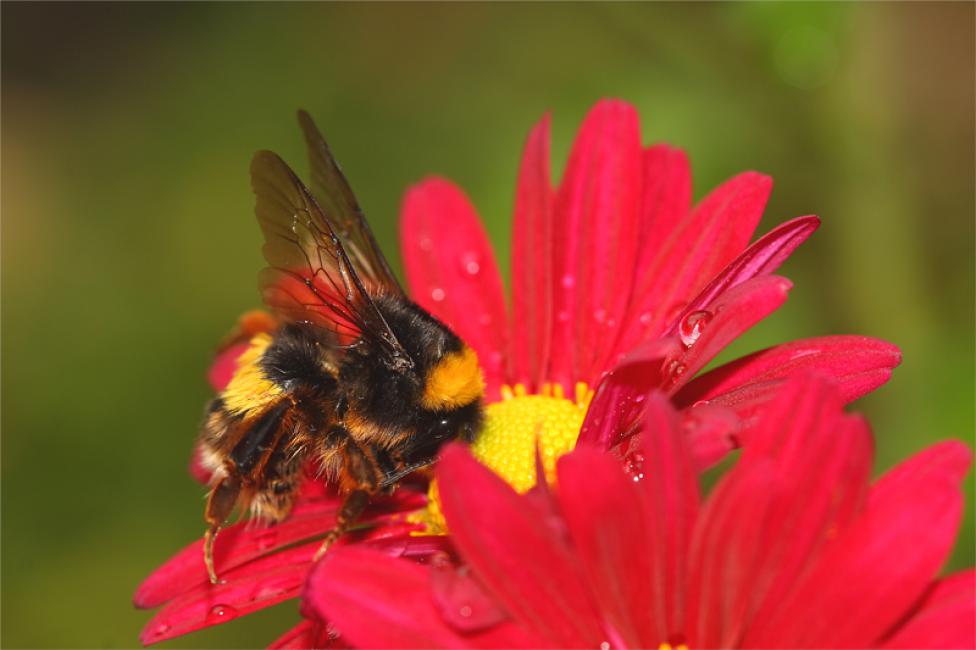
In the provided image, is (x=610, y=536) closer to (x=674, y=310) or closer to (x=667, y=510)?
(x=667, y=510)

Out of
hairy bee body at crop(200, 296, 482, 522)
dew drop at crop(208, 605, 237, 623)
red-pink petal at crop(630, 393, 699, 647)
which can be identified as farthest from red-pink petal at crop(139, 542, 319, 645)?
red-pink petal at crop(630, 393, 699, 647)

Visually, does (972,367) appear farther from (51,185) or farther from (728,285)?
(51,185)

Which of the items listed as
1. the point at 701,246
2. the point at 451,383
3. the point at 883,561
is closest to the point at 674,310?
the point at 701,246

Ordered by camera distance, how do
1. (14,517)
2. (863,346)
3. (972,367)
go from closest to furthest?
(863,346), (972,367), (14,517)

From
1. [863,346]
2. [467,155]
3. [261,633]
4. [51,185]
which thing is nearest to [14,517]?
[261,633]

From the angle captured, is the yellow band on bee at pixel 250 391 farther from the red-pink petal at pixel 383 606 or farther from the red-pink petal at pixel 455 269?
the red-pink petal at pixel 455 269

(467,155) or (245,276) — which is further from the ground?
(467,155)

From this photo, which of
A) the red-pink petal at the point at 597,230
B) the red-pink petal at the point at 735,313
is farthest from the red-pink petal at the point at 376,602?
the red-pink petal at the point at 597,230
